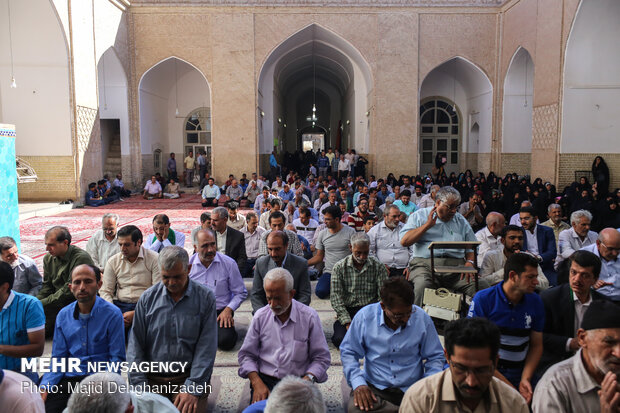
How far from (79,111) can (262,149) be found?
226 inches

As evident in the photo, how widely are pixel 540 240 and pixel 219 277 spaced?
3182 mm

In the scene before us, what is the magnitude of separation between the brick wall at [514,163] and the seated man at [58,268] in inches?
532

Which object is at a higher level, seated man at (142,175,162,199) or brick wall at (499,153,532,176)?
brick wall at (499,153,532,176)

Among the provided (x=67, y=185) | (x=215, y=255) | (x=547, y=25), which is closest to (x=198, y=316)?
(x=215, y=255)

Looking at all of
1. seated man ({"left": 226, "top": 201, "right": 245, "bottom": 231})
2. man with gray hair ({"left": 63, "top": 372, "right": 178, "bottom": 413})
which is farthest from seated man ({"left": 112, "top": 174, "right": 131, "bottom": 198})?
man with gray hair ({"left": 63, "top": 372, "right": 178, "bottom": 413})

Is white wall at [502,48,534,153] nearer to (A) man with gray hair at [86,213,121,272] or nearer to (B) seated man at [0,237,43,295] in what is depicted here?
(A) man with gray hair at [86,213,121,272]

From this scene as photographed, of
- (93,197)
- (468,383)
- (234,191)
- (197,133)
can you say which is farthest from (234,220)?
(197,133)

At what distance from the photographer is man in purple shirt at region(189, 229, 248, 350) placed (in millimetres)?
3865

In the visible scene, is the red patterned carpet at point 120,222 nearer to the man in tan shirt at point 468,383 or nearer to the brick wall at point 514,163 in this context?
the man in tan shirt at point 468,383

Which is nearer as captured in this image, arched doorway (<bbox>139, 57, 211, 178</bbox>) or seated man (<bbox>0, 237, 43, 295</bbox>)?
seated man (<bbox>0, 237, 43, 295</bbox>)

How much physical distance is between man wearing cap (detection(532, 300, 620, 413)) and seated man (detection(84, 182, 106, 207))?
42.1 ft

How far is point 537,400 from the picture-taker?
1.91 metres

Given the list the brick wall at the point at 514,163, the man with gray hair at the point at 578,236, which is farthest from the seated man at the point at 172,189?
the man with gray hair at the point at 578,236

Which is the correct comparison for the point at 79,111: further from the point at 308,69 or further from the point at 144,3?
the point at 308,69
